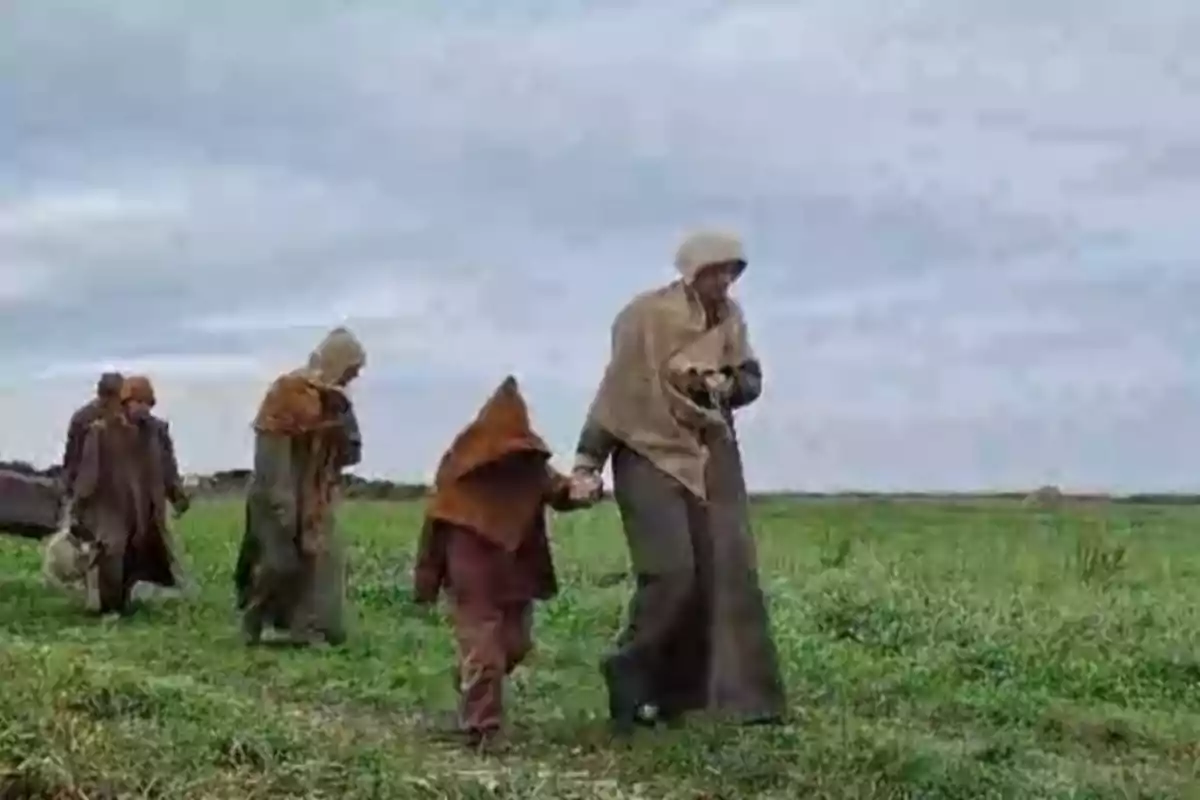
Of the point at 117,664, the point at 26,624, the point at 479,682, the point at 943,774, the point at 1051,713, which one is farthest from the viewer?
the point at 26,624

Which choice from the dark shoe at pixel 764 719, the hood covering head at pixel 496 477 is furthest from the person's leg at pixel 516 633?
the dark shoe at pixel 764 719

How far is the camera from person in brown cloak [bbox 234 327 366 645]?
1409cm

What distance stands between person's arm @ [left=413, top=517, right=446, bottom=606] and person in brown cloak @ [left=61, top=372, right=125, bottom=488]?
7224 mm

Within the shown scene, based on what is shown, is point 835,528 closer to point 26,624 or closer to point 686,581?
point 26,624

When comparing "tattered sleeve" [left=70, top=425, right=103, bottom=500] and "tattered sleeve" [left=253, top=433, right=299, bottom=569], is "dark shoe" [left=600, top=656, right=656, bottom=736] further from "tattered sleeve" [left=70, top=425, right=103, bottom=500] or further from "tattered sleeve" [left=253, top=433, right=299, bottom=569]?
"tattered sleeve" [left=70, top=425, right=103, bottom=500]

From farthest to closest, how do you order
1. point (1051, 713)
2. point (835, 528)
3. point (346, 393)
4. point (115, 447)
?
point (835, 528)
point (115, 447)
point (346, 393)
point (1051, 713)

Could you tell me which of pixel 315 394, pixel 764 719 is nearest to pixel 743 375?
pixel 764 719

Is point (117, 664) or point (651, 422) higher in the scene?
point (651, 422)

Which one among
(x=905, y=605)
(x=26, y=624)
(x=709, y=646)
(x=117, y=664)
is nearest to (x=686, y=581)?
(x=709, y=646)

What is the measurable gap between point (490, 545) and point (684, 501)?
877mm

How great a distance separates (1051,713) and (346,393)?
16.6 ft

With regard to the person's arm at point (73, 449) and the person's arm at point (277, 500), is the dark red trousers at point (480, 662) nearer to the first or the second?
the person's arm at point (277, 500)

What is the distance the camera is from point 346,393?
14.1 m

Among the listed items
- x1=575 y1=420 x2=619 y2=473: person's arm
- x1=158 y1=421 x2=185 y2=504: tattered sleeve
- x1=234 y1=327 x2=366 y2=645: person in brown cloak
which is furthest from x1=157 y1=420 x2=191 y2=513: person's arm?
x1=575 y1=420 x2=619 y2=473: person's arm
